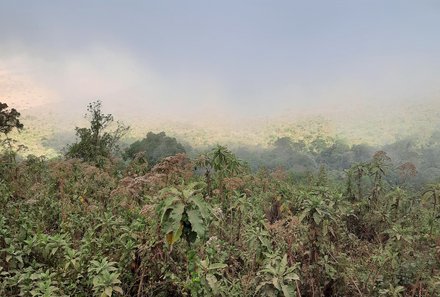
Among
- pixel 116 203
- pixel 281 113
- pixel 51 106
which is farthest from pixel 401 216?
pixel 281 113

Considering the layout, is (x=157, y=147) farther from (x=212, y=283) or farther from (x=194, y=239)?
(x=194, y=239)

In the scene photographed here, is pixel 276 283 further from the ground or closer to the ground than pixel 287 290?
further from the ground

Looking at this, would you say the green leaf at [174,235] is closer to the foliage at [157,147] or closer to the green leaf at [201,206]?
the green leaf at [201,206]

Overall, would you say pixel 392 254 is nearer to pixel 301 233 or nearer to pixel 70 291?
pixel 301 233

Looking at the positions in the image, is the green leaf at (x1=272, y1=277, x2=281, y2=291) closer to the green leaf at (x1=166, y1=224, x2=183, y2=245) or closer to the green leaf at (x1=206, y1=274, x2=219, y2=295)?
the green leaf at (x1=206, y1=274, x2=219, y2=295)

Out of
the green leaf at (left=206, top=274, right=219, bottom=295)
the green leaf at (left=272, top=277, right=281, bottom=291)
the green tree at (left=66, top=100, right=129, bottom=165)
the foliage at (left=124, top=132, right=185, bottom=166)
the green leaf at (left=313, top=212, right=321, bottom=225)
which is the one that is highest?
the green tree at (left=66, top=100, right=129, bottom=165)

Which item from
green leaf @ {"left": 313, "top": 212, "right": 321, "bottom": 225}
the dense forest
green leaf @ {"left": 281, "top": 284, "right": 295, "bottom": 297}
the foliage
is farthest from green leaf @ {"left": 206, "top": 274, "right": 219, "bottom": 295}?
the foliage

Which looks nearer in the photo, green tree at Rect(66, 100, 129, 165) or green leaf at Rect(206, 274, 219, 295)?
green leaf at Rect(206, 274, 219, 295)

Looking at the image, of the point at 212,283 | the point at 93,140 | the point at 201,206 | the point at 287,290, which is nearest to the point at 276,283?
the point at 287,290

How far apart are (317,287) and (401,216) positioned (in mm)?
9300

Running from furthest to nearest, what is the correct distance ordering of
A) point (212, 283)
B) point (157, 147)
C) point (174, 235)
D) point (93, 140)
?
point (157, 147)
point (93, 140)
point (212, 283)
point (174, 235)

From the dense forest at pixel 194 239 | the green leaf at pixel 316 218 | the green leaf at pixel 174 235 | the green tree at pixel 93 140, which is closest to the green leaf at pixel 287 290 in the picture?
the dense forest at pixel 194 239

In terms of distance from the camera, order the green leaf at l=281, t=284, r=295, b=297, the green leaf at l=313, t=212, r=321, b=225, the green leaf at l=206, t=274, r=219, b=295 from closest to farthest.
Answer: the green leaf at l=206, t=274, r=219, b=295 < the green leaf at l=281, t=284, r=295, b=297 < the green leaf at l=313, t=212, r=321, b=225

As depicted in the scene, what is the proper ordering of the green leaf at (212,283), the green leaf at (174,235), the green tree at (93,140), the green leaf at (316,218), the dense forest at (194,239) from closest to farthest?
the green leaf at (174,235) < the green leaf at (212,283) < the dense forest at (194,239) < the green leaf at (316,218) < the green tree at (93,140)
